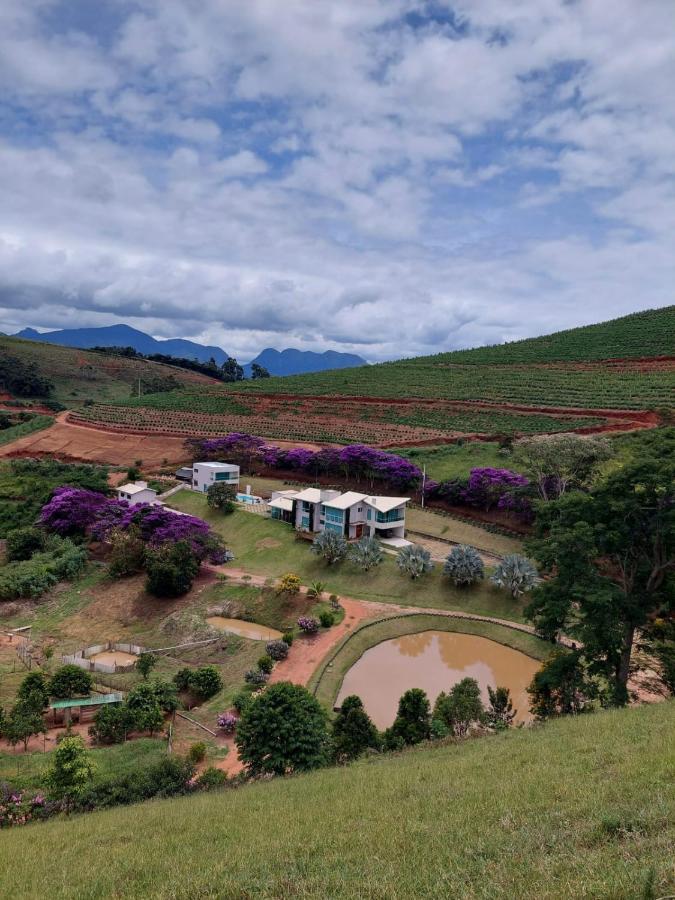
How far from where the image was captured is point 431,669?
21750mm

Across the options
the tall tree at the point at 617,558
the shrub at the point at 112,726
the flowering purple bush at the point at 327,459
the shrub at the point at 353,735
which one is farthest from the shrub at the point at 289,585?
the flowering purple bush at the point at 327,459

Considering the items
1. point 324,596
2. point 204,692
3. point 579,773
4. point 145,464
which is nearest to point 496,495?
point 324,596

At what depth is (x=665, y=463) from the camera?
51.1 feet

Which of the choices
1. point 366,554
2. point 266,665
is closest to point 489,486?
point 366,554

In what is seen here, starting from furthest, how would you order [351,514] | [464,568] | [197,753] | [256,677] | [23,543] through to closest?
[23,543] < [351,514] < [464,568] < [256,677] < [197,753]

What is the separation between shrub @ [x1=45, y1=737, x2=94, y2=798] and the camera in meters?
13.1

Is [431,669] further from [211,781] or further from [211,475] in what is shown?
[211,475]

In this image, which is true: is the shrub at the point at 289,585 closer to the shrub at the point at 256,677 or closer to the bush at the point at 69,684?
the shrub at the point at 256,677

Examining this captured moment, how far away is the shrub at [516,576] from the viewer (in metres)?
25.9

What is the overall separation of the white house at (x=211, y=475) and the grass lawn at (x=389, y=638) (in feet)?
78.5

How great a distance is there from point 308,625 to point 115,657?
30.3 feet

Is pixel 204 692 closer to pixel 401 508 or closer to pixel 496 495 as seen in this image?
pixel 401 508

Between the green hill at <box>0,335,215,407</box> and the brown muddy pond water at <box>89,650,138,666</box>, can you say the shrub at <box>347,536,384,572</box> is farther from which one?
the green hill at <box>0,335,215,407</box>

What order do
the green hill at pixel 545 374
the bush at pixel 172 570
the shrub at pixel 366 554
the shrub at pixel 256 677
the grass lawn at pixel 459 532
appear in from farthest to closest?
the green hill at pixel 545 374, the grass lawn at pixel 459 532, the shrub at pixel 366 554, the bush at pixel 172 570, the shrub at pixel 256 677
